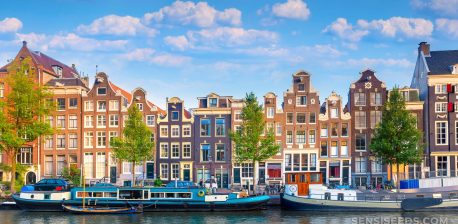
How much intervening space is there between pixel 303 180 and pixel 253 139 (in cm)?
733

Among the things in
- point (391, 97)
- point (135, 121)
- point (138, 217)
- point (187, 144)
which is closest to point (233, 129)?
point (187, 144)

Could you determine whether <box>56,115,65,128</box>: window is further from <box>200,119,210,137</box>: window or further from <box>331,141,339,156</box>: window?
<box>331,141,339,156</box>: window

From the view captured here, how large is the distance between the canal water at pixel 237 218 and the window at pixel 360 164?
17.6 meters

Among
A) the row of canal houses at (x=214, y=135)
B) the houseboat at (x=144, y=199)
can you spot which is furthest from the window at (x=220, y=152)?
the houseboat at (x=144, y=199)

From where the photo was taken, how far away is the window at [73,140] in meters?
72.6

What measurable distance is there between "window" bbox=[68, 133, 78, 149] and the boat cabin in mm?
27624

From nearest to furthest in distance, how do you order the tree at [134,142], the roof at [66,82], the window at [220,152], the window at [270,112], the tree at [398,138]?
1. the tree at [398,138]
2. the tree at [134,142]
3. the window at [270,112]
4. the window at [220,152]
5. the roof at [66,82]

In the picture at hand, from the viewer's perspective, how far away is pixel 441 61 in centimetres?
7019

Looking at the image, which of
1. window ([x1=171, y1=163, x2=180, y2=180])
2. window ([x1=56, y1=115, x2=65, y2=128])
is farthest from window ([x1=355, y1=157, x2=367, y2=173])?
window ([x1=56, y1=115, x2=65, y2=128])

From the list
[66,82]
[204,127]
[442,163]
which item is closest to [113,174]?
[204,127]

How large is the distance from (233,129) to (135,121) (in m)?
12.7

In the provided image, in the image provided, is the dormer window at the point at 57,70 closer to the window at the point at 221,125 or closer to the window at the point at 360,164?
the window at the point at 221,125

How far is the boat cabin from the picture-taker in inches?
2197

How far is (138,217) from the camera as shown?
50531 millimetres
